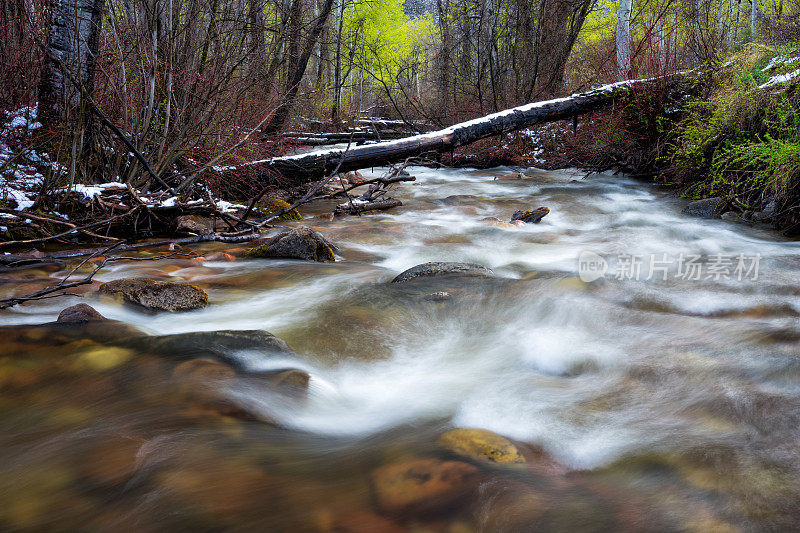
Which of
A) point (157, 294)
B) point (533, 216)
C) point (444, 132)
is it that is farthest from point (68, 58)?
point (533, 216)

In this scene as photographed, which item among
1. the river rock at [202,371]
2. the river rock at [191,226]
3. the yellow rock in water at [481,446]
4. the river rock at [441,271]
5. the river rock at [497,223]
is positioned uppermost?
the river rock at [191,226]

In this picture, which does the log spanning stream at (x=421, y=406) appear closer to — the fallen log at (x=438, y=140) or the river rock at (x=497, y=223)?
the river rock at (x=497, y=223)

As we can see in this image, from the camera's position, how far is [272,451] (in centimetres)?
179

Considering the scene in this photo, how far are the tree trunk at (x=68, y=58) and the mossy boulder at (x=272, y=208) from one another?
220cm

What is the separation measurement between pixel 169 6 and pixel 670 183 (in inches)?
268

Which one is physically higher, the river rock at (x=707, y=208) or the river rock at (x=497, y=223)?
the river rock at (x=707, y=208)

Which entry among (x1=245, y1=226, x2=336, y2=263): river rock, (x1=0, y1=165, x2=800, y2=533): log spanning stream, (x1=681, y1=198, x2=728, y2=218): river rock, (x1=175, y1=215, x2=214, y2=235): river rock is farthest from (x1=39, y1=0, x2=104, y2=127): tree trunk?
(x1=681, y1=198, x2=728, y2=218): river rock

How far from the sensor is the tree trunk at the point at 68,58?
4.41 meters

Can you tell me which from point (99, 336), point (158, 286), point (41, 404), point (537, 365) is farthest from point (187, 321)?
point (537, 365)

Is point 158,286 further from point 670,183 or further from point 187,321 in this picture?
point 670,183

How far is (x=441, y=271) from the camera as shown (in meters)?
4.01

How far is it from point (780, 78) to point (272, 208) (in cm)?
565

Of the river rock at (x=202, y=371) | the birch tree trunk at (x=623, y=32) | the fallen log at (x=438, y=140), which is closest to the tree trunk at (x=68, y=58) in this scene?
the fallen log at (x=438, y=140)

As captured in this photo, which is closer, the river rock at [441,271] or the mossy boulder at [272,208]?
the river rock at [441,271]
